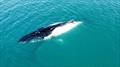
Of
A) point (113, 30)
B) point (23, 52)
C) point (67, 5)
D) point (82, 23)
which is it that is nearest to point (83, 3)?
point (67, 5)

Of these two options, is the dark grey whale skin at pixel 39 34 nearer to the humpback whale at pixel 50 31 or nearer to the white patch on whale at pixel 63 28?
the humpback whale at pixel 50 31

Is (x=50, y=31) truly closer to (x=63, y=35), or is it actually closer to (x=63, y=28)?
(x=63, y=35)

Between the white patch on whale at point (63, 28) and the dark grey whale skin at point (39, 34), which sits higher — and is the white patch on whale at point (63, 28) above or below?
below

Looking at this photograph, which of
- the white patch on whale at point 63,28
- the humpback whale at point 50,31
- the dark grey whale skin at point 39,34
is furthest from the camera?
the white patch on whale at point 63,28

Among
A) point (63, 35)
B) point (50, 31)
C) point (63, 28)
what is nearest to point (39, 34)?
point (50, 31)

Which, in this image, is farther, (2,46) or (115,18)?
(115,18)

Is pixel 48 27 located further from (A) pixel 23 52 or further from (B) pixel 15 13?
(B) pixel 15 13

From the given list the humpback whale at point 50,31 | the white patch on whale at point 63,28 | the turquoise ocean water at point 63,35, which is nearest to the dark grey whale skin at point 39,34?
the humpback whale at point 50,31
